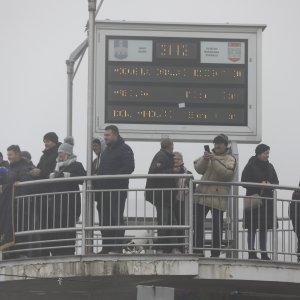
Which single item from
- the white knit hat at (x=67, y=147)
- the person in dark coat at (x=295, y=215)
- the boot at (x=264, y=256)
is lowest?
the boot at (x=264, y=256)

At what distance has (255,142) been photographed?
25.4 meters

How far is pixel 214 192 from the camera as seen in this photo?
→ 2241cm

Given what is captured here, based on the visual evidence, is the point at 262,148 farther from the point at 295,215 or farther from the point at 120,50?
the point at 120,50

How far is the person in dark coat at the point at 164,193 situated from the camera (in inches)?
874

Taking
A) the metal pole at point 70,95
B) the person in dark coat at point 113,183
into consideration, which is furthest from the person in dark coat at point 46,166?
the metal pole at point 70,95

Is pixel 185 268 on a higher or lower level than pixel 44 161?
lower

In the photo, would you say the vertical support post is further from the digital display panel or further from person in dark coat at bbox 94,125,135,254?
the digital display panel

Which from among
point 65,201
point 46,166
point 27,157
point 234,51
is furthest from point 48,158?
point 234,51

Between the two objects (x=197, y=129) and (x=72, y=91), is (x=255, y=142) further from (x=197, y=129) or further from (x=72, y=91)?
(x=72, y=91)

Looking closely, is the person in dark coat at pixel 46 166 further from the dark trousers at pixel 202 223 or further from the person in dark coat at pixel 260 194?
the person in dark coat at pixel 260 194

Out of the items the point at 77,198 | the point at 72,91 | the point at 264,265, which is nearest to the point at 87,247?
the point at 77,198

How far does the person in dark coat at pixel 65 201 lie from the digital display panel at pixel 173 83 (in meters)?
2.12

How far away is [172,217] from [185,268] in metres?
0.83

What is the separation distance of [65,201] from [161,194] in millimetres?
1572
